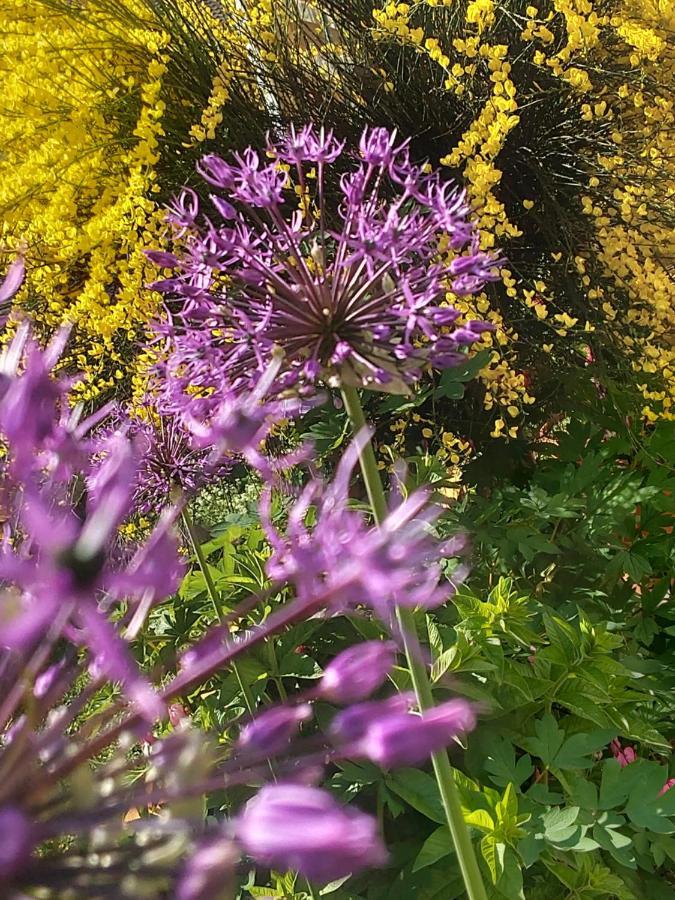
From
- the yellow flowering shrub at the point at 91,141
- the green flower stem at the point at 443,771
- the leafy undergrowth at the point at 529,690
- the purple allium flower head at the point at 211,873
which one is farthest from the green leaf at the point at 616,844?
the yellow flowering shrub at the point at 91,141

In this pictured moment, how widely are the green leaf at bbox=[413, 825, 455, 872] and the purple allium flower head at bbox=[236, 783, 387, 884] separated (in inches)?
15.7

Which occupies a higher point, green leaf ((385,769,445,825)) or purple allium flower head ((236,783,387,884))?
purple allium flower head ((236,783,387,884))

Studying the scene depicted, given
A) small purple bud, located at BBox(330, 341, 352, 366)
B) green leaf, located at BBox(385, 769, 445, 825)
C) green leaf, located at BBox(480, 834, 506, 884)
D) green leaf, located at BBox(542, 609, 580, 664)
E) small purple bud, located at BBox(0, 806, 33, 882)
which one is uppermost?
small purple bud, located at BBox(0, 806, 33, 882)

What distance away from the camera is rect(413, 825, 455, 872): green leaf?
48 cm

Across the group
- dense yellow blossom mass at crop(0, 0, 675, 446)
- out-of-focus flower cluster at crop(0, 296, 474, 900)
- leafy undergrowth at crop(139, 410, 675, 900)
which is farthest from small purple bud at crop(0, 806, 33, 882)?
dense yellow blossom mass at crop(0, 0, 675, 446)

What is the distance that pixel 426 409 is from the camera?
101 cm

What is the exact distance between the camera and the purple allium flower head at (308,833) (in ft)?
0.42

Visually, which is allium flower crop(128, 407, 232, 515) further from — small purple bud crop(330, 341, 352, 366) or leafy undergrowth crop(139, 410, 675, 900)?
small purple bud crop(330, 341, 352, 366)

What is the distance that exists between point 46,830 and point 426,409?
2.89ft

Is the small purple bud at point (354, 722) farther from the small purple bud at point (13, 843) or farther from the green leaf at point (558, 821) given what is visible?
the green leaf at point (558, 821)

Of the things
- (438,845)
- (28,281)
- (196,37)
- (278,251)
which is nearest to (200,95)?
(196,37)

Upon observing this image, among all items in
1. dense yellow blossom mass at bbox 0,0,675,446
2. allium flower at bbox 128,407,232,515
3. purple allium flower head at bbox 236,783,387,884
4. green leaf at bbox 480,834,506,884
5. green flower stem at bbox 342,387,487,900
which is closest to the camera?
purple allium flower head at bbox 236,783,387,884

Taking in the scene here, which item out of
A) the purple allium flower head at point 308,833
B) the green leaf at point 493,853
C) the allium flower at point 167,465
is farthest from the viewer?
the allium flower at point 167,465

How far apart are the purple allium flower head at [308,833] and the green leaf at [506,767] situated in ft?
1.45
